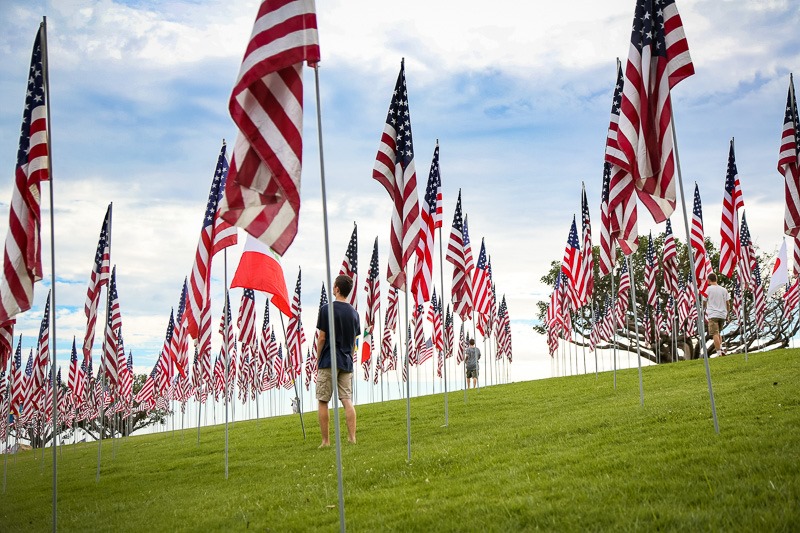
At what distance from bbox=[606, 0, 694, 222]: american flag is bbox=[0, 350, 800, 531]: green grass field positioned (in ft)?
12.4

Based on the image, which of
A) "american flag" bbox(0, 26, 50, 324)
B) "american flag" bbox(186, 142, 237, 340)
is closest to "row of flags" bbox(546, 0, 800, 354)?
"american flag" bbox(186, 142, 237, 340)

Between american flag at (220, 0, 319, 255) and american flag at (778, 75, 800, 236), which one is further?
american flag at (778, 75, 800, 236)

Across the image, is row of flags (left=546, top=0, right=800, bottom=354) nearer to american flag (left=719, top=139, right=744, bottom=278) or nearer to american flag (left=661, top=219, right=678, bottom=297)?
american flag (left=719, top=139, right=744, bottom=278)

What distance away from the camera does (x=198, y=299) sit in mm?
14695

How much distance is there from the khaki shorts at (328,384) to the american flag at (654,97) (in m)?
6.11

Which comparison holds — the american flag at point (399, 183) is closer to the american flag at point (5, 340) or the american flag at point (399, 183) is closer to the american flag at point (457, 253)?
the american flag at point (457, 253)

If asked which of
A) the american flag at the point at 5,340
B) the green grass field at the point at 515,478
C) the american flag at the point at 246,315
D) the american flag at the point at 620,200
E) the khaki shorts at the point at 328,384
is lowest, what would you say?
the green grass field at the point at 515,478

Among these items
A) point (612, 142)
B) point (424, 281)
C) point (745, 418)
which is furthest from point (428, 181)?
point (745, 418)

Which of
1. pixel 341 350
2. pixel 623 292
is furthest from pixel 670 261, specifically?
pixel 341 350

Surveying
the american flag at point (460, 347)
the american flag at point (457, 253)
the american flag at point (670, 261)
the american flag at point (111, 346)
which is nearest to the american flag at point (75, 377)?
the american flag at point (111, 346)

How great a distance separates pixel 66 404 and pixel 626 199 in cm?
5142

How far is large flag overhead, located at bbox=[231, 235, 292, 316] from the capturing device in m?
13.1

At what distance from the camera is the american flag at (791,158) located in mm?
15094

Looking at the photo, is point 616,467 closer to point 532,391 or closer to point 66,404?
point 532,391
